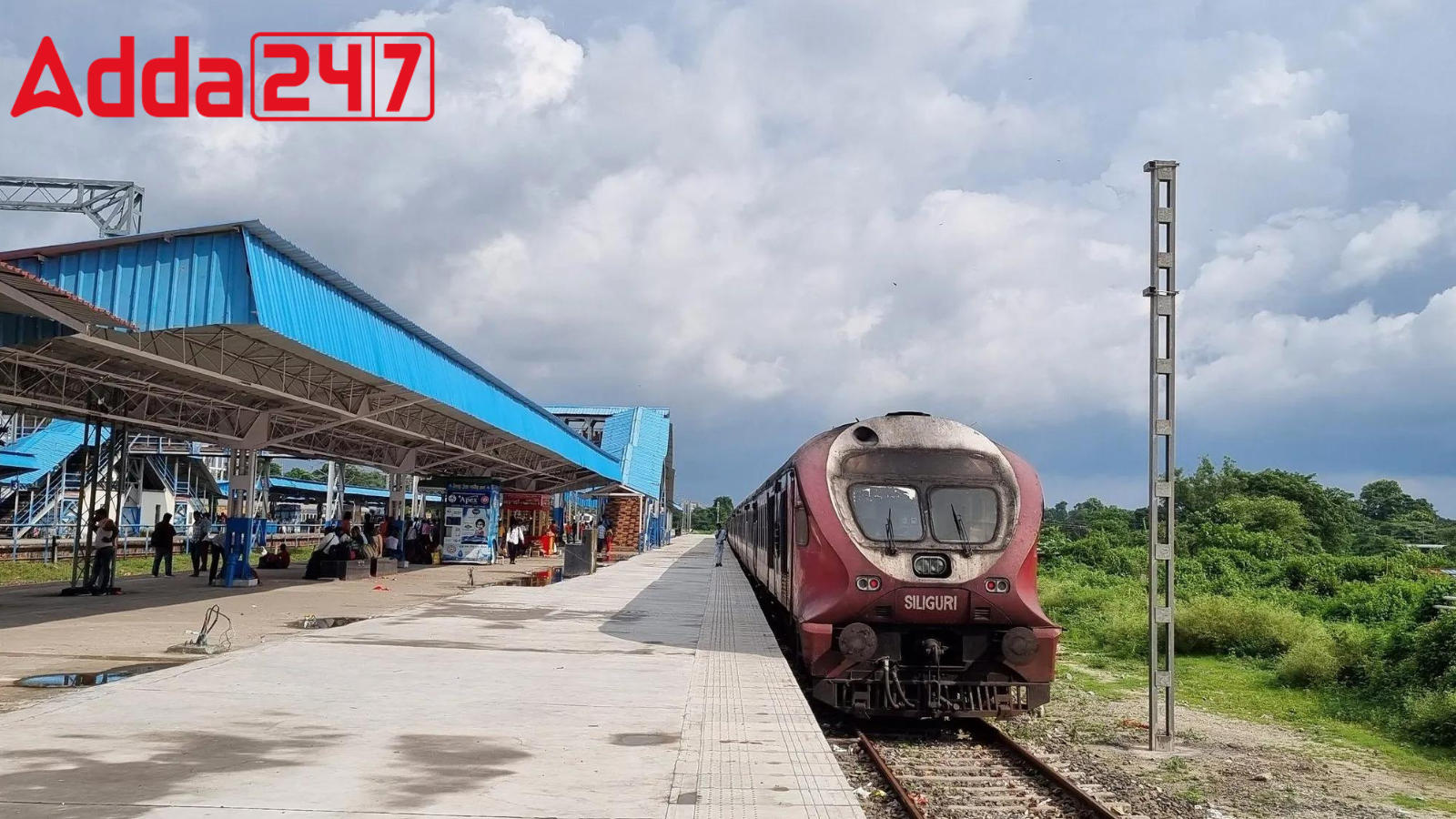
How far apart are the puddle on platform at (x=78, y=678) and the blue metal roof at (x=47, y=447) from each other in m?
33.4

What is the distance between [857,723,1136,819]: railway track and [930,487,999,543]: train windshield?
68.9 inches

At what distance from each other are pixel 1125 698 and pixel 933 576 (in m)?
4.67

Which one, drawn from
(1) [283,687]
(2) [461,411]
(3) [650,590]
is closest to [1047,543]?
(3) [650,590]

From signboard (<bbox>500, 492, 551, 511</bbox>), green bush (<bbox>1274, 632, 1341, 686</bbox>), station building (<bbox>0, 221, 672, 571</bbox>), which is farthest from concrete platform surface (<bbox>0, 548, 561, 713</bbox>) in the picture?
green bush (<bbox>1274, 632, 1341, 686</bbox>)

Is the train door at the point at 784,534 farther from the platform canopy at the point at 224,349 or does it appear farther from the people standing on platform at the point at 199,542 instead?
the people standing on platform at the point at 199,542

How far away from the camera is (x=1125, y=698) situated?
43.1 feet

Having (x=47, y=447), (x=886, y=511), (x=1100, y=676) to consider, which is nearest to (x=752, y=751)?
Result: (x=886, y=511)

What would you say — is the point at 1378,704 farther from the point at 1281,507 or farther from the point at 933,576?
the point at 1281,507

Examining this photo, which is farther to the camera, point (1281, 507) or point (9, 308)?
point (1281, 507)

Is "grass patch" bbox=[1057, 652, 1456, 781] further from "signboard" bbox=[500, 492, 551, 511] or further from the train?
"signboard" bbox=[500, 492, 551, 511]

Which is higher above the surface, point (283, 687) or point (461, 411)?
point (461, 411)

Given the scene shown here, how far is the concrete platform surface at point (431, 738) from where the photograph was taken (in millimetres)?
5824

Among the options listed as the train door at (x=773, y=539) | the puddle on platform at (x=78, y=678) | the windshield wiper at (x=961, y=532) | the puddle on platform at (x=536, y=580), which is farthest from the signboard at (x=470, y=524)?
the windshield wiper at (x=961, y=532)

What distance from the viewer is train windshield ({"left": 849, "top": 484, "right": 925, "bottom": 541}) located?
1023 centimetres
